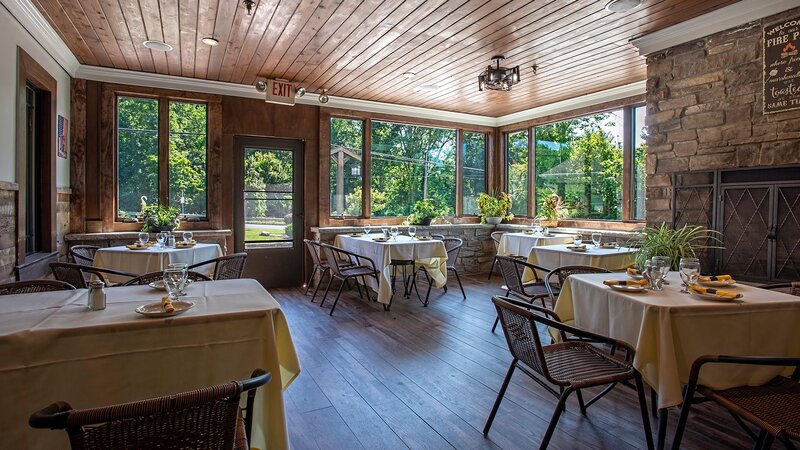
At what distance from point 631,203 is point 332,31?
4.40 metres

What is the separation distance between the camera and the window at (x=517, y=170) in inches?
301

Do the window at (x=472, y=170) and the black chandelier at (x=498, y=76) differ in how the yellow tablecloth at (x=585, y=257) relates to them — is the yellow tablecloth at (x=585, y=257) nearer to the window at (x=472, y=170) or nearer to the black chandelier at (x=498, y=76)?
the black chandelier at (x=498, y=76)

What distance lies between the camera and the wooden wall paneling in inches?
203

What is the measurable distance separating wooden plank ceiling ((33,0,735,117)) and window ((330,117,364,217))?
912 millimetres

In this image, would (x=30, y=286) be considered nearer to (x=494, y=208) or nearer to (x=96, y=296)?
(x=96, y=296)

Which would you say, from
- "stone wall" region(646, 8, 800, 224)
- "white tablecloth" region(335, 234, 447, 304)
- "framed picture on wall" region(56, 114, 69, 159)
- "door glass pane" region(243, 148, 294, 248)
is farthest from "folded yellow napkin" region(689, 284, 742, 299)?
"framed picture on wall" region(56, 114, 69, 159)

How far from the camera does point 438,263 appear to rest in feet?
18.4

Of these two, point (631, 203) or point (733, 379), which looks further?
point (631, 203)

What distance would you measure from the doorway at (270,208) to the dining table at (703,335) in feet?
16.5

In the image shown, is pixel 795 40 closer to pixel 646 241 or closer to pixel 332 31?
pixel 646 241

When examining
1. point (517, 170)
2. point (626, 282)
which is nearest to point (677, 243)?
Answer: point (626, 282)

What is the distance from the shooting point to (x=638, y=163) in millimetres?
5848

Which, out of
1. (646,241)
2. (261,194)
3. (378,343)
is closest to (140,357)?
(378,343)

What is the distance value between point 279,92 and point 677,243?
485 centimetres
